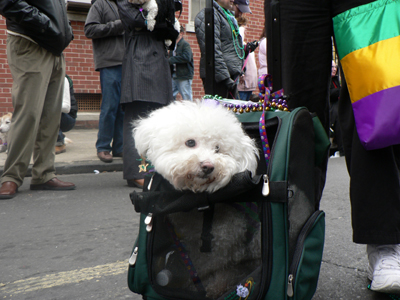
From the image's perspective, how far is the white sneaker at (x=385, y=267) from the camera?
177 cm

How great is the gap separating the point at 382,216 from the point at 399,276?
0.24 m

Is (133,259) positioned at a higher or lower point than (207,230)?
lower

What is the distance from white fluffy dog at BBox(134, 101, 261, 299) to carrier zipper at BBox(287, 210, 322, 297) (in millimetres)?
119

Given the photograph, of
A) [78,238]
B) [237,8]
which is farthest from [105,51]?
[78,238]

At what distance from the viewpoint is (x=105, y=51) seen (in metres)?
5.25

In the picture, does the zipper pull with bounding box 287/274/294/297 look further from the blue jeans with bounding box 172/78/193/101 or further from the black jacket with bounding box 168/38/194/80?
the blue jeans with bounding box 172/78/193/101

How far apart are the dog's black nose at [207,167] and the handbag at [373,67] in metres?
0.65

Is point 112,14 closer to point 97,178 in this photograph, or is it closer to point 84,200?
point 97,178

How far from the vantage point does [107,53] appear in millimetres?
5242

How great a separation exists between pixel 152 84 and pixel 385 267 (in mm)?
2680

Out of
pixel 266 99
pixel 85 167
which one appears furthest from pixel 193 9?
pixel 266 99

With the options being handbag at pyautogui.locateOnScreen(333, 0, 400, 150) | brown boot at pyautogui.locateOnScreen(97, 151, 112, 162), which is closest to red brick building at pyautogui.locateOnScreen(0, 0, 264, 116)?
brown boot at pyautogui.locateOnScreen(97, 151, 112, 162)

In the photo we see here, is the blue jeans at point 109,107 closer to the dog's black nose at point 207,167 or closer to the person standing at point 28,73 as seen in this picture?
the person standing at point 28,73

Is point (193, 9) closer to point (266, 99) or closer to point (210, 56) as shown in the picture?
point (210, 56)
